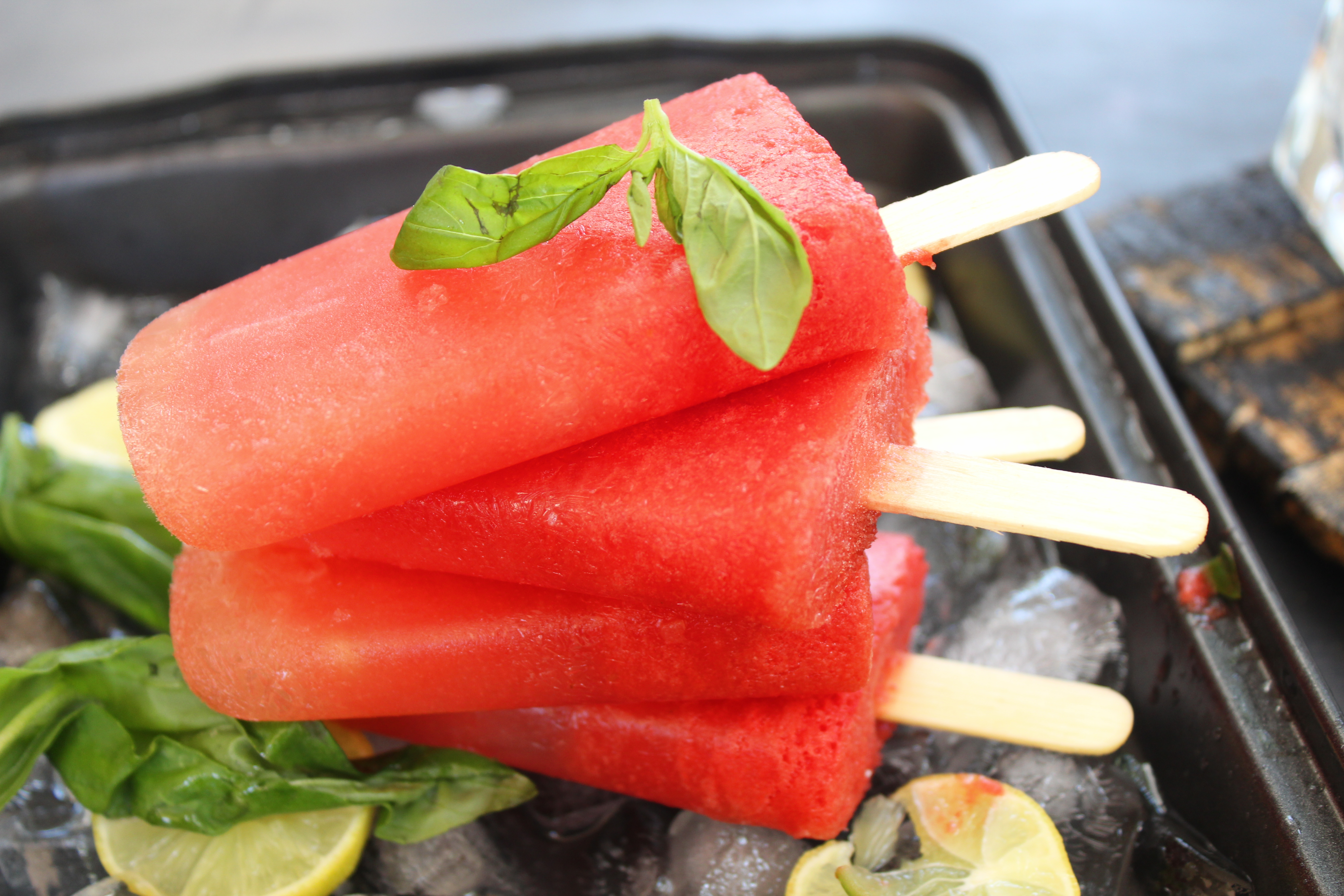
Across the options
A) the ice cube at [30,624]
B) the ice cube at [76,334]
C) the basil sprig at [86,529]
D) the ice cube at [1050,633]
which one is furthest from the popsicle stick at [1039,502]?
the ice cube at [76,334]

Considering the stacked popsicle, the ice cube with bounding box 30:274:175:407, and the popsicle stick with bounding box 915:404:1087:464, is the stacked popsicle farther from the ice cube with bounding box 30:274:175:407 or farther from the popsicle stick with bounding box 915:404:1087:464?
the ice cube with bounding box 30:274:175:407

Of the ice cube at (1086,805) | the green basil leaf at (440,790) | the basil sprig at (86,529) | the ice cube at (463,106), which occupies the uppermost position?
the ice cube at (463,106)

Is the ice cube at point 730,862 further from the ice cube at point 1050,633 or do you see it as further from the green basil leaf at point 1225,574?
the green basil leaf at point 1225,574

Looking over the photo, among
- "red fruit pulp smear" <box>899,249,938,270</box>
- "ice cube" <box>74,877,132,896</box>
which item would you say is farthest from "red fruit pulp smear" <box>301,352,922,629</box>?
"ice cube" <box>74,877,132,896</box>

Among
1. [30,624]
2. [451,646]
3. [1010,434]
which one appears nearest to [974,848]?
[1010,434]

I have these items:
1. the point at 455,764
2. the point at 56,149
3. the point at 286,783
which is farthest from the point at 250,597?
the point at 56,149

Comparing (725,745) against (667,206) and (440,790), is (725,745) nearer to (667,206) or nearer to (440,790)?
(440,790)
